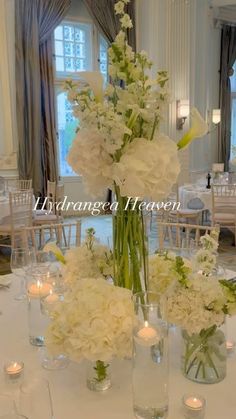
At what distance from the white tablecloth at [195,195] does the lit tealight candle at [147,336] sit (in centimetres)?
486

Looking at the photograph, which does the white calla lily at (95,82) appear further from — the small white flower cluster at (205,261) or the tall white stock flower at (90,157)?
the small white flower cluster at (205,261)

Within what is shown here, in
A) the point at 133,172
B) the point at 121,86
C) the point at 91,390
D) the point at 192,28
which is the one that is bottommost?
the point at 91,390

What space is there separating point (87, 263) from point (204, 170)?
295 inches

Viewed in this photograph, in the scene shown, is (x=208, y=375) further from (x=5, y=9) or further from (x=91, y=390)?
(x=5, y=9)

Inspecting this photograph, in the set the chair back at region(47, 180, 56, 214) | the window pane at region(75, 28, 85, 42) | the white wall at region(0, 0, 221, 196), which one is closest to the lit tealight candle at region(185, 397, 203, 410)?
the chair back at region(47, 180, 56, 214)

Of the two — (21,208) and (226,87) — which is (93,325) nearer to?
(21,208)

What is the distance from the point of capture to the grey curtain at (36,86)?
702cm

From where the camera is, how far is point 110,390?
1163 millimetres

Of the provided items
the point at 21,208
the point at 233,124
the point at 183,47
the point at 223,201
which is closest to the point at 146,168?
the point at 21,208

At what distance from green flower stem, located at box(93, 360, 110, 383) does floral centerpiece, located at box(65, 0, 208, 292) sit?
477 mm

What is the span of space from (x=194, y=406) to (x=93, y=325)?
1.14 ft

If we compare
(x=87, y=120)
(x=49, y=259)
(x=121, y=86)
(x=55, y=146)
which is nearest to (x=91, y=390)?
(x=87, y=120)

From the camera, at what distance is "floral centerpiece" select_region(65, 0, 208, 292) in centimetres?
106

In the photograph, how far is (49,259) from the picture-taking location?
2.18 m
